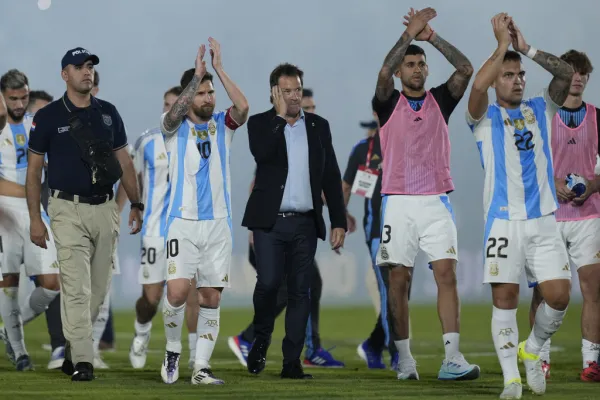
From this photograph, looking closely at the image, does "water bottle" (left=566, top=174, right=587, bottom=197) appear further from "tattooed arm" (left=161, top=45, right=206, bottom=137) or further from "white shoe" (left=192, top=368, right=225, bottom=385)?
"white shoe" (left=192, top=368, right=225, bottom=385)

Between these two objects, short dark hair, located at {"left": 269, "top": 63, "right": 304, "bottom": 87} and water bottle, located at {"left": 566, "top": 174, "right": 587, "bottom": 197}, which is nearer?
short dark hair, located at {"left": 269, "top": 63, "right": 304, "bottom": 87}

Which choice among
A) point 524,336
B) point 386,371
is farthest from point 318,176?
point 524,336

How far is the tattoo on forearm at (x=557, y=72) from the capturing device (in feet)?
24.4

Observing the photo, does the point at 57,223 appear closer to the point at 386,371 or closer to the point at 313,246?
the point at 313,246

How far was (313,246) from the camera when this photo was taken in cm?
863

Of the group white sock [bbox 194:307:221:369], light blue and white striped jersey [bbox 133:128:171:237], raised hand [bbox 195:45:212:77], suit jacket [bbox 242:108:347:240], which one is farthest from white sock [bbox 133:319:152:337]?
raised hand [bbox 195:45:212:77]

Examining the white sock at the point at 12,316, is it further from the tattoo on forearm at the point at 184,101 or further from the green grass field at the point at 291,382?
the tattoo on forearm at the point at 184,101

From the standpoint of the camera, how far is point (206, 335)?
26.2ft

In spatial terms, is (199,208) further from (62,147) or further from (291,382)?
(291,382)

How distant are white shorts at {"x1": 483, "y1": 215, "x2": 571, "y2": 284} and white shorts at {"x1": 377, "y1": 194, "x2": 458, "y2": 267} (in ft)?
3.18

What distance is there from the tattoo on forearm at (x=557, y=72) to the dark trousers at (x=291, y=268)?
2.12 m

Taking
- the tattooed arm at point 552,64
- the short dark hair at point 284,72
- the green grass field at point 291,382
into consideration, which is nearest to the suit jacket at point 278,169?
the short dark hair at point 284,72

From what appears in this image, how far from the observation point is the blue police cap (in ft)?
27.2

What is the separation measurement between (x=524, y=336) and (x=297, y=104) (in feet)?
21.8
